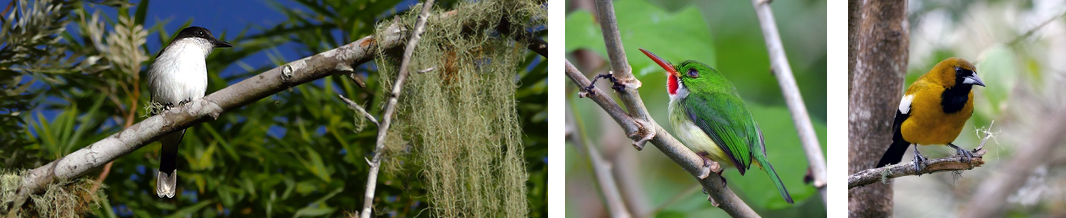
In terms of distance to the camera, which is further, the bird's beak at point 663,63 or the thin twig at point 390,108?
the bird's beak at point 663,63

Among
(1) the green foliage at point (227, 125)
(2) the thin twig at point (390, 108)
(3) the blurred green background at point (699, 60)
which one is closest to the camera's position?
(2) the thin twig at point (390, 108)

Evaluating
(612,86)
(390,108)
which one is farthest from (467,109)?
(612,86)

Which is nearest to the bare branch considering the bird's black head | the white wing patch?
the white wing patch

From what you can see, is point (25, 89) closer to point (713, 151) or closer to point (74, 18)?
point (74, 18)

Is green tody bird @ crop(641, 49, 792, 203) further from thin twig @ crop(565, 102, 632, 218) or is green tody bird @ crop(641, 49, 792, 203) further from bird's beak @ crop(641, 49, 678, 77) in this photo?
thin twig @ crop(565, 102, 632, 218)

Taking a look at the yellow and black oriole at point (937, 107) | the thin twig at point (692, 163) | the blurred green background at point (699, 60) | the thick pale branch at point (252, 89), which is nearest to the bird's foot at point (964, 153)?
the yellow and black oriole at point (937, 107)

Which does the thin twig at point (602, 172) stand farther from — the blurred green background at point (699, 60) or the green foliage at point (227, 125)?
the green foliage at point (227, 125)

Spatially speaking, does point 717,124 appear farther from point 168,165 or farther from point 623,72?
point 168,165
